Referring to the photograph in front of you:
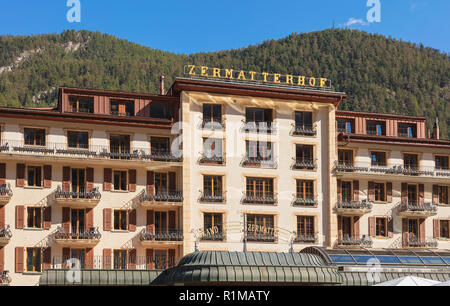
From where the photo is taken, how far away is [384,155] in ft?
226

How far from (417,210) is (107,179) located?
2936 cm

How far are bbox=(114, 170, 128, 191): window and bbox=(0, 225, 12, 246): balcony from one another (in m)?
9.29

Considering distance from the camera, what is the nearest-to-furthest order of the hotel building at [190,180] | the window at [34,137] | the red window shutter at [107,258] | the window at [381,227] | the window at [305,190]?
1. the hotel building at [190,180]
2. the red window shutter at [107,258]
3. the window at [34,137]
4. the window at [305,190]
5. the window at [381,227]

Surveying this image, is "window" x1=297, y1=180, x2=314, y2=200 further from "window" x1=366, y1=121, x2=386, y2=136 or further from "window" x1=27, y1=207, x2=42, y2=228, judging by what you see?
"window" x1=27, y1=207, x2=42, y2=228

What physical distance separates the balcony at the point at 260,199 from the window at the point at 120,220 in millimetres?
10186

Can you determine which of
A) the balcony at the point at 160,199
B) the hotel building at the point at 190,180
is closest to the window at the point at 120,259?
the hotel building at the point at 190,180

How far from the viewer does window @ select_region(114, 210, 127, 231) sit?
5928cm

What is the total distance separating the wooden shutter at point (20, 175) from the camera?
5734cm

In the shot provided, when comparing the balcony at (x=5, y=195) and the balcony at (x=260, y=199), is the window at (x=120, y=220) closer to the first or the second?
the balcony at (x=5, y=195)

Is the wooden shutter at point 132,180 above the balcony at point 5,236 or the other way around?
above

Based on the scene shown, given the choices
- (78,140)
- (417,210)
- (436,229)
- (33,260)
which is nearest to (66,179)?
(78,140)

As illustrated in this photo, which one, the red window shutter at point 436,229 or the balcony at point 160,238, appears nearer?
the balcony at point 160,238

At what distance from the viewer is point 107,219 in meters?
58.9

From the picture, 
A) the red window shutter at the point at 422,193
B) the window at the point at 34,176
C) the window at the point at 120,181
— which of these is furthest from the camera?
the red window shutter at the point at 422,193
